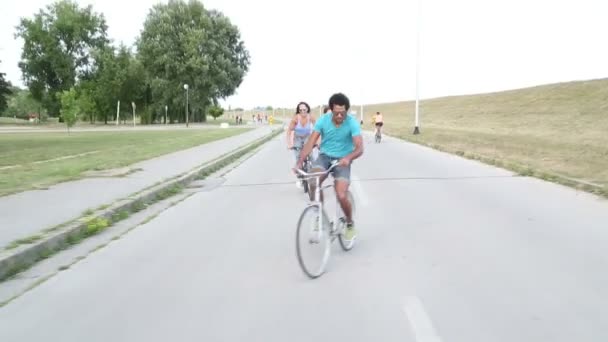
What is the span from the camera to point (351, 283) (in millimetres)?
5199

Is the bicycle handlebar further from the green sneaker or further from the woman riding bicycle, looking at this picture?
the woman riding bicycle

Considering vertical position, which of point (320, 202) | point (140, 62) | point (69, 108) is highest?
point (140, 62)

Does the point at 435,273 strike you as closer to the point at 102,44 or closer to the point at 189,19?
the point at 189,19

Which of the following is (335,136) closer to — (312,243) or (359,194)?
(312,243)

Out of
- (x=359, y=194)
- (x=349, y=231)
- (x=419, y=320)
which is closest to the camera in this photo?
(x=419, y=320)

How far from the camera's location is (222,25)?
74.0 metres

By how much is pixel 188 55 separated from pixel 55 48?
24444 mm

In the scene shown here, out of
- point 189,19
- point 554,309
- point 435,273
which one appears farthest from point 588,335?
point 189,19

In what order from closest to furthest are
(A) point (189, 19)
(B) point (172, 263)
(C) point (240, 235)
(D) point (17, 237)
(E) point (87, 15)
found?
(B) point (172, 263) → (D) point (17, 237) → (C) point (240, 235) → (A) point (189, 19) → (E) point (87, 15)

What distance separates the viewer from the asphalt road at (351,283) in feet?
13.4

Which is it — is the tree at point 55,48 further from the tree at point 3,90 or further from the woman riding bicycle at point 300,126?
the woman riding bicycle at point 300,126

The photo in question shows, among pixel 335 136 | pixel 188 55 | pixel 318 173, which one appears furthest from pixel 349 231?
pixel 188 55

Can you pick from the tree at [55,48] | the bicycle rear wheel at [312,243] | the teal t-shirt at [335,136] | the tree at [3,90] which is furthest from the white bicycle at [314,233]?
the tree at [55,48]

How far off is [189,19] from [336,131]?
232ft
